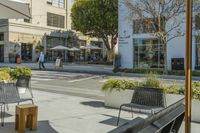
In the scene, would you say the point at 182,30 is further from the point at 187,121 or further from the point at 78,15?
the point at 187,121

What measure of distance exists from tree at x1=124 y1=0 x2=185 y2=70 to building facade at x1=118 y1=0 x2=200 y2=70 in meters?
0.82

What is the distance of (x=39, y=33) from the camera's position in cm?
5209

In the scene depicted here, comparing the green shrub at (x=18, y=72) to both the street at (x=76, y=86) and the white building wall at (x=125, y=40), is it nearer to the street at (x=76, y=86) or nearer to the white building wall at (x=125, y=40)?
the street at (x=76, y=86)

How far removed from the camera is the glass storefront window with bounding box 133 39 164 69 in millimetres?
27844

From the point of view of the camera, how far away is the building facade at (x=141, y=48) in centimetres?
2653

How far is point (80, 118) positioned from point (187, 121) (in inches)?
199

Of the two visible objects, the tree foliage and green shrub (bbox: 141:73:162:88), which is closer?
green shrub (bbox: 141:73:162:88)

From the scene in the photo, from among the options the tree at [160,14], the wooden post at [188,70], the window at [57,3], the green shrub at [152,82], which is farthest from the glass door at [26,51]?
the wooden post at [188,70]

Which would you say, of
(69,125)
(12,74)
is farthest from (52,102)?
(69,125)

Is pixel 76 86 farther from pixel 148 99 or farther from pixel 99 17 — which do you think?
pixel 99 17

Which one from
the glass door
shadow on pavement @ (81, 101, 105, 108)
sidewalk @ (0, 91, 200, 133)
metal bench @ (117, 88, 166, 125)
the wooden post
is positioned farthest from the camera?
the glass door

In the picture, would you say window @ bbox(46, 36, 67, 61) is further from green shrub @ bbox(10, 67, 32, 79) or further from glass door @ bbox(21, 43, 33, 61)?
green shrub @ bbox(10, 67, 32, 79)

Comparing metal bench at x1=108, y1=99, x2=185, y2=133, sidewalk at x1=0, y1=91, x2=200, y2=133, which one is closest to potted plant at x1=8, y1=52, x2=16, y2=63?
sidewalk at x1=0, y1=91, x2=200, y2=133

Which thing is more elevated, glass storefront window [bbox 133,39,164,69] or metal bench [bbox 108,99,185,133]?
glass storefront window [bbox 133,39,164,69]
